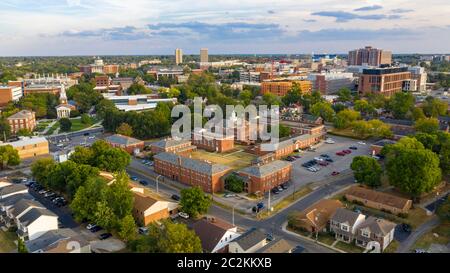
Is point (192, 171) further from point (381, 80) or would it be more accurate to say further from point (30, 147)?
point (381, 80)

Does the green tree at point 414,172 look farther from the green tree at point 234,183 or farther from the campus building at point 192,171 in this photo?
the campus building at point 192,171

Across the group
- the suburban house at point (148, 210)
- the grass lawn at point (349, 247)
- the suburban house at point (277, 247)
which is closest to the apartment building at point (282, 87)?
the suburban house at point (148, 210)

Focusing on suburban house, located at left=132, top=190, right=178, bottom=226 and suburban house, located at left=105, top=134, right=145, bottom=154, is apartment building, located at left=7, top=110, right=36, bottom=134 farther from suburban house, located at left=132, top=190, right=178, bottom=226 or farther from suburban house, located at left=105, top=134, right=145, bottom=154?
suburban house, located at left=132, top=190, right=178, bottom=226

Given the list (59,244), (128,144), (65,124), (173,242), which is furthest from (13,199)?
(65,124)
